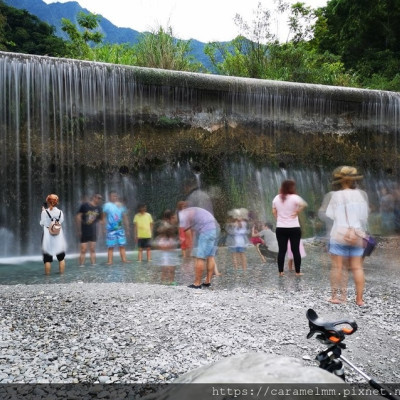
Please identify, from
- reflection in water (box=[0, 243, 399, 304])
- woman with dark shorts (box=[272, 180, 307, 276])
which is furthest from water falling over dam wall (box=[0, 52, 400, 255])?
woman with dark shorts (box=[272, 180, 307, 276])

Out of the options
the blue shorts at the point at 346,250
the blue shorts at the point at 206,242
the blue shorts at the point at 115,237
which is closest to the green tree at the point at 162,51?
the blue shorts at the point at 115,237

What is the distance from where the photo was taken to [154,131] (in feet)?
41.1

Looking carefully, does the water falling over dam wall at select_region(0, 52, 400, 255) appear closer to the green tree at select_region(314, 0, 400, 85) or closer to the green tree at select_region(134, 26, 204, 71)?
the green tree at select_region(134, 26, 204, 71)

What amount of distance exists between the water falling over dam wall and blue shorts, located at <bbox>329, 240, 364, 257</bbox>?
7367 mm

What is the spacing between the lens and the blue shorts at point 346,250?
5359 millimetres

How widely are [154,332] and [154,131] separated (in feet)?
29.3

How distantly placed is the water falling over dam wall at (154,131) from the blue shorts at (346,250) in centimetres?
737

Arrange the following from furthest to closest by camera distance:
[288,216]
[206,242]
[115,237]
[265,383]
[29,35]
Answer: [29,35], [115,237], [288,216], [206,242], [265,383]

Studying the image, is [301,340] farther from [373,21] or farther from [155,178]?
[373,21]

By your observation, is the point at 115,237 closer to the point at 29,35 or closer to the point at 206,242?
the point at 206,242

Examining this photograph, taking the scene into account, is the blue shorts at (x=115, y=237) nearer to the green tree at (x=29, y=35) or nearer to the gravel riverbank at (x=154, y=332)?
the gravel riverbank at (x=154, y=332)

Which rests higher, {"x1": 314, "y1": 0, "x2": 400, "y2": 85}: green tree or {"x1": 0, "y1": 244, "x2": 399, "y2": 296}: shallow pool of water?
{"x1": 314, "y1": 0, "x2": 400, "y2": 85}: green tree

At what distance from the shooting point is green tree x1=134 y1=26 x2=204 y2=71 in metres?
15.1

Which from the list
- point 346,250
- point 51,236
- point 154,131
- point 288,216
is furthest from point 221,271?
point 154,131
